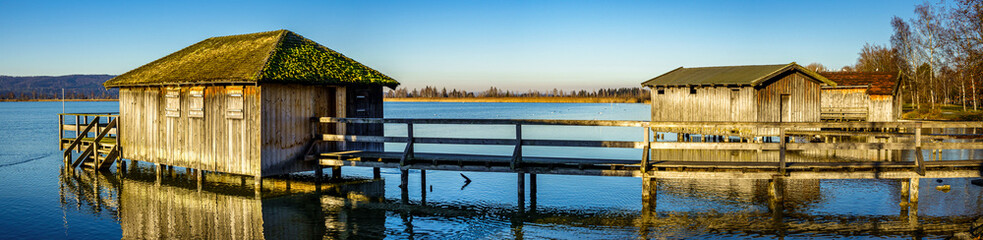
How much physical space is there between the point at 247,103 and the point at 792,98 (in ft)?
87.2

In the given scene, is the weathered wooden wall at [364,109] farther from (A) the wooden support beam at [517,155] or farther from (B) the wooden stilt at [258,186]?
(A) the wooden support beam at [517,155]

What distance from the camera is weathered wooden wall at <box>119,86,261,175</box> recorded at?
1811 centimetres

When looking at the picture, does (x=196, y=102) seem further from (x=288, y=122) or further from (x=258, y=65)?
(x=288, y=122)

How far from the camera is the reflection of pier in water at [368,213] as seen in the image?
1452cm

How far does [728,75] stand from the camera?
3653 centimetres

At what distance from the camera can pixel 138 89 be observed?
866 inches

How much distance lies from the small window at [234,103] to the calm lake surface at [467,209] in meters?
2.32

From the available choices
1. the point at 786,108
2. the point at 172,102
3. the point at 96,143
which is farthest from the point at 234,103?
the point at 786,108

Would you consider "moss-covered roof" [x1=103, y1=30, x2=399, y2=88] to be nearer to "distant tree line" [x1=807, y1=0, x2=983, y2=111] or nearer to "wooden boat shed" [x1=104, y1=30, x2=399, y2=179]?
"wooden boat shed" [x1=104, y1=30, x2=399, y2=179]

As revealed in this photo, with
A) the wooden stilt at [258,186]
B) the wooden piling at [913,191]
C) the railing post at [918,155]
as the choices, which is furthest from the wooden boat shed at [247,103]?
the wooden piling at [913,191]

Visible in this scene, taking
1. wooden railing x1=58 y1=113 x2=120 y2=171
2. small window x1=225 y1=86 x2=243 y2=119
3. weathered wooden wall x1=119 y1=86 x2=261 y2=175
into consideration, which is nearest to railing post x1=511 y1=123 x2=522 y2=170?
weathered wooden wall x1=119 y1=86 x2=261 y2=175

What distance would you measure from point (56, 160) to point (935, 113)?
59314 mm

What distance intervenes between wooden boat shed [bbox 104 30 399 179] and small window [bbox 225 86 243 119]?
0.03m

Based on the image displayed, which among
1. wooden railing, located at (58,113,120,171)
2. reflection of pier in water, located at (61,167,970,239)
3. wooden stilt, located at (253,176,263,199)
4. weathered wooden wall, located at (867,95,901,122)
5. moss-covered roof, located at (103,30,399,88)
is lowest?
reflection of pier in water, located at (61,167,970,239)
